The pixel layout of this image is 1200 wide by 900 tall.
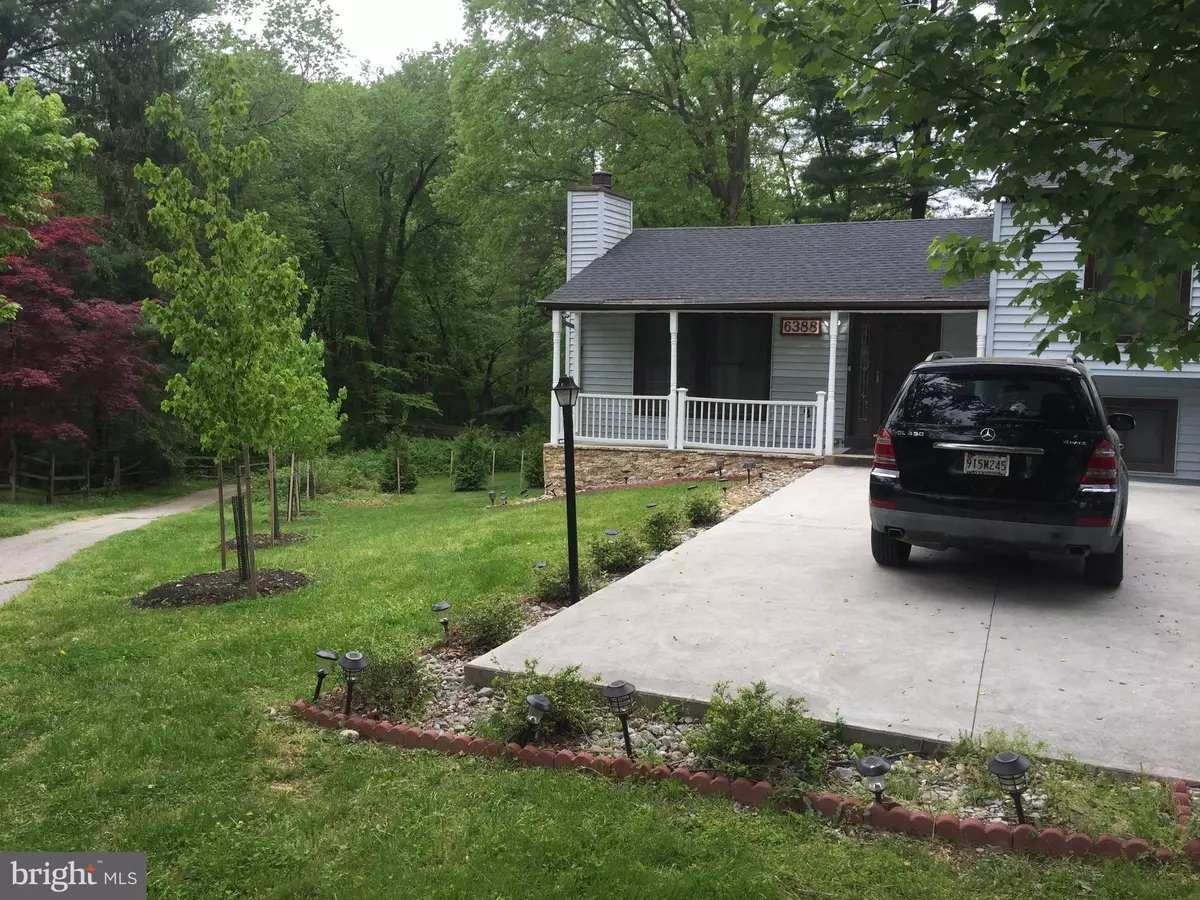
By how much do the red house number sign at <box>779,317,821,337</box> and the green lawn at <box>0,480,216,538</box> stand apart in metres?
12.7

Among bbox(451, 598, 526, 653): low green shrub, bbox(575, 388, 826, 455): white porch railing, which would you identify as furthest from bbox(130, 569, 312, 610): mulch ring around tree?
bbox(575, 388, 826, 455): white porch railing

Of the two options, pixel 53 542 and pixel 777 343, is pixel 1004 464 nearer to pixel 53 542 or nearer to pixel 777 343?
pixel 777 343

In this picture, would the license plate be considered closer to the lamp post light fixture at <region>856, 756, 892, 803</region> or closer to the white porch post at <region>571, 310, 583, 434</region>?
the lamp post light fixture at <region>856, 756, 892, 803</region>

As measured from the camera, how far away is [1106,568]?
6.87 meters

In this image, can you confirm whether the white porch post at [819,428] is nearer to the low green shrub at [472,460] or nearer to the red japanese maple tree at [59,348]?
the low green shrub at [472,460]

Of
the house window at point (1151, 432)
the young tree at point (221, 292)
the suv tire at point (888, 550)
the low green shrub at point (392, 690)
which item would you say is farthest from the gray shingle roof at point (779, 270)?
the low green shrub at point (392, 690)

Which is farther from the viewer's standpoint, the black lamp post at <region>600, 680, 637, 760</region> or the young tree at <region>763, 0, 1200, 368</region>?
the black lamp post at <region>600, 680, 637, 760</region>

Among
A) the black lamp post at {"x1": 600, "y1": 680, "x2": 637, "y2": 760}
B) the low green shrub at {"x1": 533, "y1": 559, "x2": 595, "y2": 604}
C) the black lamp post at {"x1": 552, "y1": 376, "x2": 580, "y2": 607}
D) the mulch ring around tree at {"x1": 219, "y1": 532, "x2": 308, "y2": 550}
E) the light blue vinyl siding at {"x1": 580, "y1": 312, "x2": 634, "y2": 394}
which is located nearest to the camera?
the black lamp post at {"x1": 600, "y1": 680, "x2": 637, "y2": 760}

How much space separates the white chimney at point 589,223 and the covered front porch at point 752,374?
1.59 m

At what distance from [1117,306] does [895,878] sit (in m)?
2.21

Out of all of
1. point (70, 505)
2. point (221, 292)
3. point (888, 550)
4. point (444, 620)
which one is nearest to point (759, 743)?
point (444, 620)

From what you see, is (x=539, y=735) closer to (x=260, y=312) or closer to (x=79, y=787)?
(x=79, y=787)

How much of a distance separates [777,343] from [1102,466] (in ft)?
33.3

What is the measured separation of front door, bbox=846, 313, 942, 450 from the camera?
1585 cm
